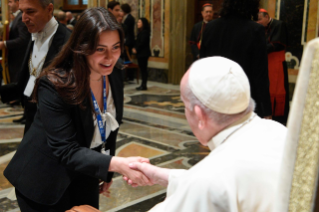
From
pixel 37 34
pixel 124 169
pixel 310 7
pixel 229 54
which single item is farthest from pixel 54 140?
pixel 310 7

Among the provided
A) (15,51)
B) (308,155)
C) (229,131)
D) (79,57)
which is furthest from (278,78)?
(15,51)

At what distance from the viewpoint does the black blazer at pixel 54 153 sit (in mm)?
1854

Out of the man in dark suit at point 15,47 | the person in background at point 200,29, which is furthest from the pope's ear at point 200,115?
the person in background at point 200,29

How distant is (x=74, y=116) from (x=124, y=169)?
0.38m

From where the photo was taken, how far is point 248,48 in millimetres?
3527

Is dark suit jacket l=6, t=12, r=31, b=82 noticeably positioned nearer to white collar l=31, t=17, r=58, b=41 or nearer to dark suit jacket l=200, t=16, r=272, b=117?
white collar l=31, t=17, r=58, b=41

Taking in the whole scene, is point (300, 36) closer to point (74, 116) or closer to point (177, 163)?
point (177, 163)

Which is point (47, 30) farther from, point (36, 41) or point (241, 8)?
point (241, 8)

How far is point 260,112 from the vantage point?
12.1 feet

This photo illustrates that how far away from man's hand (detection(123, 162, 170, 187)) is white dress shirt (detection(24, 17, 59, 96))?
146 centimetres

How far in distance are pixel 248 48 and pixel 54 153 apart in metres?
2.24

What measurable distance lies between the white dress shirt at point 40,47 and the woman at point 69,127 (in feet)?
3.26

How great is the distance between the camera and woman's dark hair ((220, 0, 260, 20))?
11.7 feet

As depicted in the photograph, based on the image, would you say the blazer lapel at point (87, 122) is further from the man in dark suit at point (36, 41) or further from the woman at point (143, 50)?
the woman at point (143, 50)
